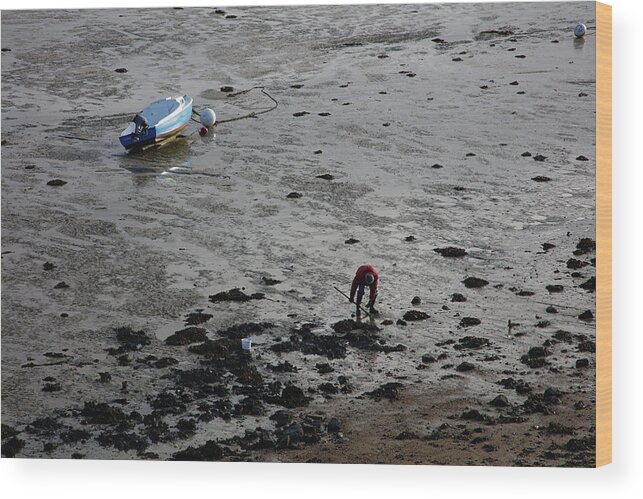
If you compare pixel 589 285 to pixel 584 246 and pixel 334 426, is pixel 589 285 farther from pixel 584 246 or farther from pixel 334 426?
pixel 334 426

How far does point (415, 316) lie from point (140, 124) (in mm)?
3121

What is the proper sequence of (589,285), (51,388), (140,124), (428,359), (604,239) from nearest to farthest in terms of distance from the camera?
(604,239) < (51,388) < (428,359) < (589,285) < (140,124)

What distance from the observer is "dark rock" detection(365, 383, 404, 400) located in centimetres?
721

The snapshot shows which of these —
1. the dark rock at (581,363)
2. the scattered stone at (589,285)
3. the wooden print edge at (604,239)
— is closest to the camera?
the wooden print edge at (604,239)

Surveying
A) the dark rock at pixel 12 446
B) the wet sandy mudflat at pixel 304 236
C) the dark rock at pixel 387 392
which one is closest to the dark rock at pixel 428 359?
the wet sandy mudflat at pixel 304 236

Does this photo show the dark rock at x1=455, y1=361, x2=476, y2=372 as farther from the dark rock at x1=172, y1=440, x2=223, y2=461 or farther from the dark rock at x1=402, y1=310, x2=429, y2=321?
the dark rock at x1=172, y1=440, x2=223, y2=461

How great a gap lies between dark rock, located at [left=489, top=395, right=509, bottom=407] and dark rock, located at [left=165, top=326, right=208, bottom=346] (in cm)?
205

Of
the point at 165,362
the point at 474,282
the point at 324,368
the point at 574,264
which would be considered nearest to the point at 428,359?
the point at 324,368

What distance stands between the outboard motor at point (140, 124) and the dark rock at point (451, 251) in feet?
9.10

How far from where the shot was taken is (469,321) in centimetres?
780

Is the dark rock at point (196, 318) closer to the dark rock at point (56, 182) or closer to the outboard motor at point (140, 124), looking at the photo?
the dark rock at point (56, 182)

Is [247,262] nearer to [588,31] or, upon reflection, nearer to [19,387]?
[19,387]

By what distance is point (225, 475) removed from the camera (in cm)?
682

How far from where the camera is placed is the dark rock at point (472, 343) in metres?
7.55
